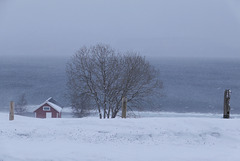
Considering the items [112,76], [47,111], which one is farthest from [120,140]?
[47,111]

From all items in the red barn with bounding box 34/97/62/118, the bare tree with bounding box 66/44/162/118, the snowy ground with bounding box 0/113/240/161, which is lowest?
the red barn with bounding box 34/97/62/118

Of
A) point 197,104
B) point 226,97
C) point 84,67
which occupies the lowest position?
point 197,104

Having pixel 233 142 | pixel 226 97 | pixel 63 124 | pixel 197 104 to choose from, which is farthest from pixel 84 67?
pixel 197 104

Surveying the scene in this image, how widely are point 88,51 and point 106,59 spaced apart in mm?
1971

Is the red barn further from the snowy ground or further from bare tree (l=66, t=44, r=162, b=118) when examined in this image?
the snowy ground

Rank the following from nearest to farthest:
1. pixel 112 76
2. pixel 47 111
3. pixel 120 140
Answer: pixel 120 140 < pixel 112 76 < pixel 47 111

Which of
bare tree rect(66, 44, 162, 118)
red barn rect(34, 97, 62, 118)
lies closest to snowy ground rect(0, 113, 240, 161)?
bare tree rect(66, 44, 162, 118)

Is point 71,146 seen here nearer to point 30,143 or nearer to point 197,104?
point 30,143

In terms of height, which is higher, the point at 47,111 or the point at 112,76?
the point at 112,76

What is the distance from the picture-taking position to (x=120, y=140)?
11789mm

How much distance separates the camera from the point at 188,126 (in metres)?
12.8

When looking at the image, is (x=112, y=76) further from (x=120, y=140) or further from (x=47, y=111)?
(x=47, y=111)

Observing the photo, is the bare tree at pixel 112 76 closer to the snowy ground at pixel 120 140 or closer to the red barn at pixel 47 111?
the snowy ground at pixel 120 140

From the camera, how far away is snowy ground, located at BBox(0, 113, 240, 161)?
10195 mm
